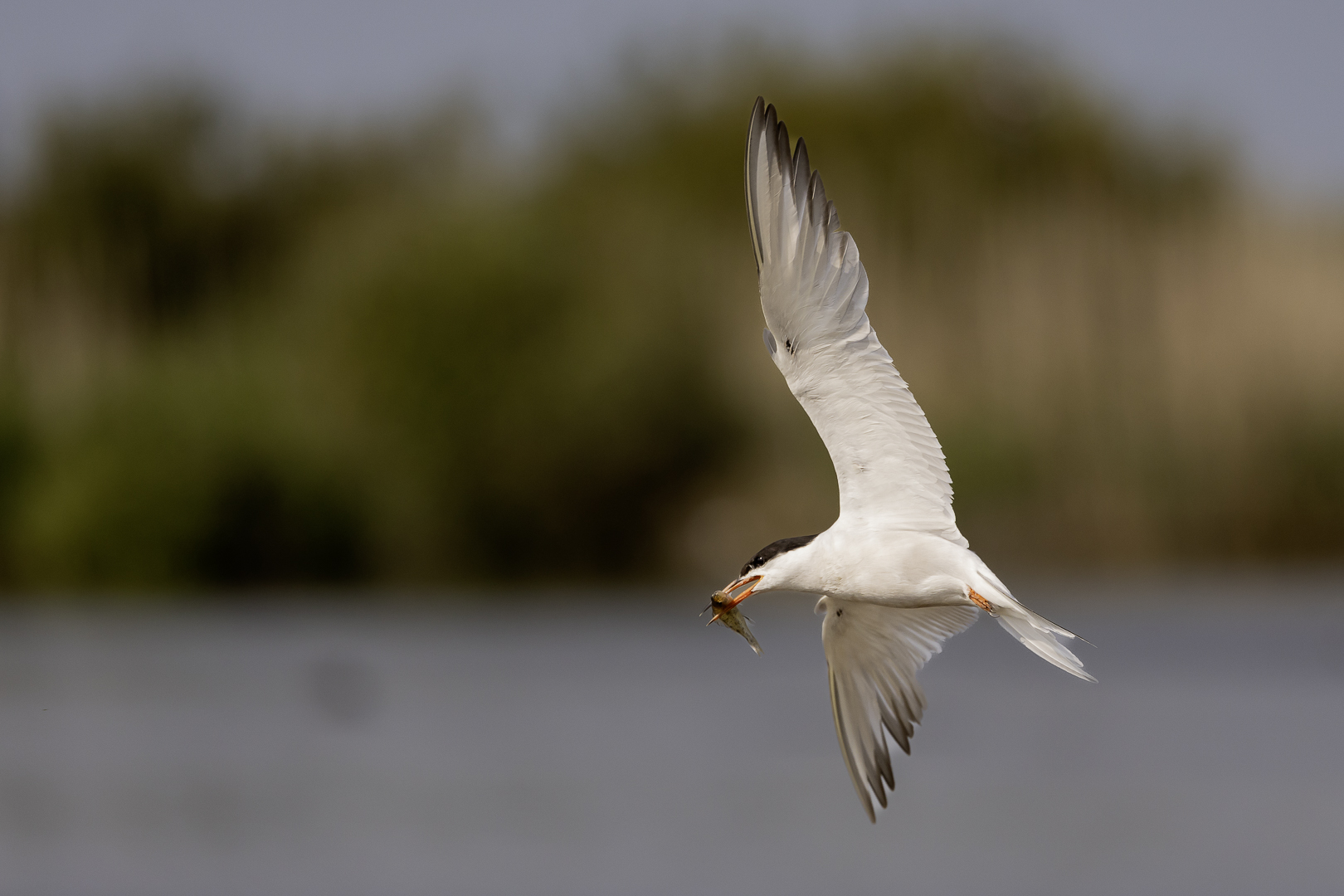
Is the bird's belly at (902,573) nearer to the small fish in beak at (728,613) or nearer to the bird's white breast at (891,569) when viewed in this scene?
the bird's white breast at (891,569)

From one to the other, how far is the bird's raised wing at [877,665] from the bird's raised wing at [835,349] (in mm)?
661

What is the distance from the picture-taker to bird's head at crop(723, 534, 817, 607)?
5.97 meters

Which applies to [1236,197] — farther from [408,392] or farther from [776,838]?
[776,838]

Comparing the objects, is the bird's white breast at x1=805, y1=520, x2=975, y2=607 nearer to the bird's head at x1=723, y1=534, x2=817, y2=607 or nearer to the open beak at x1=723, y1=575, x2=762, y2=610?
the bird's head at x1=723, y1=534, x2=817, y2=607

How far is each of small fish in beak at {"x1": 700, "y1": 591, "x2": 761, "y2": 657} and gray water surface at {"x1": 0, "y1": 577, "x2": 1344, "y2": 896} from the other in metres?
5.58

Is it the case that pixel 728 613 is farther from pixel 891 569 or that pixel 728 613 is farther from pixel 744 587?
pixel 891 569

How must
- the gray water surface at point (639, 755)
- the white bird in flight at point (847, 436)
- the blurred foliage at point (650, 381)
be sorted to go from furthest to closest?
the blurred foliage at point (650, 381) < the gray water surface at point (639, 755) < the white bird in flight at point (847, 436)

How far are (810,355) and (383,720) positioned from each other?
11012 mm

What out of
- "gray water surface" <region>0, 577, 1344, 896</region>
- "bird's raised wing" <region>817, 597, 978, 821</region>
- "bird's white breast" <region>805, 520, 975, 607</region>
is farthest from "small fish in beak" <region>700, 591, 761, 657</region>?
"gray water surface" <region>0, 577, 1344, 896</region>

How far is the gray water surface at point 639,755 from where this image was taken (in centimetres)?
1185

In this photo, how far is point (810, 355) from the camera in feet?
19.6

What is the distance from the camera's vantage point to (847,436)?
6.12m

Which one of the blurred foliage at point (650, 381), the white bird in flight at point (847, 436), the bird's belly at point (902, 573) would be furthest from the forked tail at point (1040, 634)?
the blurred foliage at point (650, 381)

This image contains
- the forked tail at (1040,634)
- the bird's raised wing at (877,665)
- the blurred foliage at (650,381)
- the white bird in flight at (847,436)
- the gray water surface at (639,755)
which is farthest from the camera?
the blurred foliage at (650,381)
